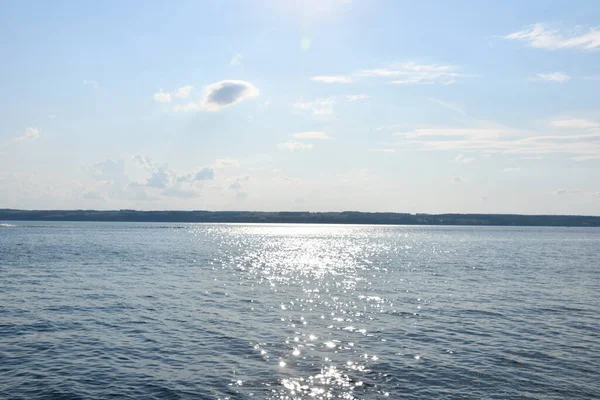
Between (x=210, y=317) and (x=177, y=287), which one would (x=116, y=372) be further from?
(x=177, y=287)

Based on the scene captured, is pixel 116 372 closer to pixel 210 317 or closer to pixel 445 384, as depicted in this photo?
pixel 210 317

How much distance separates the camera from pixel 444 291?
5919 centimetres

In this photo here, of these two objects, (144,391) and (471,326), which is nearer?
(144,391)

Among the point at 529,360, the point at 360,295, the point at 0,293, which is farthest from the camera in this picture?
the point at 360,295

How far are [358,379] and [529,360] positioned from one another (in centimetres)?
1198

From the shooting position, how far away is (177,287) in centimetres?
6022

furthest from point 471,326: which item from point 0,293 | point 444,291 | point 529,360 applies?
point 0,293

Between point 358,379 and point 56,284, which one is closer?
point 358,379

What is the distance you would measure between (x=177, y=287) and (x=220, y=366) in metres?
33.4

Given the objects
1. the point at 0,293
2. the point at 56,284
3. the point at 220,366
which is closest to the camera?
the point at 220,366

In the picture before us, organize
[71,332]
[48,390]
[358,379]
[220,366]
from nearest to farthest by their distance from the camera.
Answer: [48,390] < [358,379] < [220,366] < [71,332]

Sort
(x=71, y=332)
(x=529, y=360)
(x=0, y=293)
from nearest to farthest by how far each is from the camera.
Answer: (x=529, y=360)
(x=71, y=332)
(x=0, y=293)

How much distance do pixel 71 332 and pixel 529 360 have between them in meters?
31.9

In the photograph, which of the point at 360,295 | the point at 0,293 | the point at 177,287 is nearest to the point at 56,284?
the point at 0,293
